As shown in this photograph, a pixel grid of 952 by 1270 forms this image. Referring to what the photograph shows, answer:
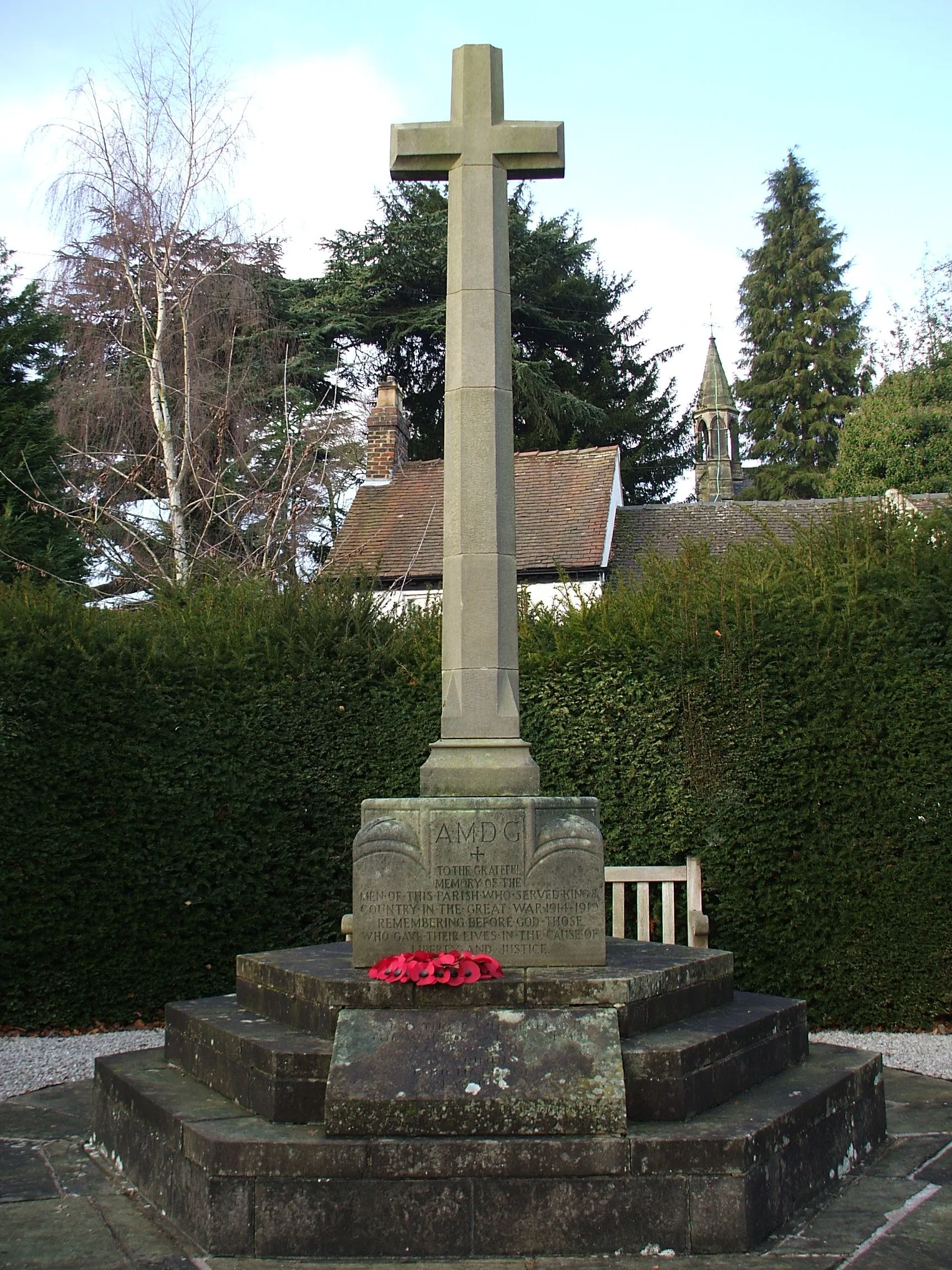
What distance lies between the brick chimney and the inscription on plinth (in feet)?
47.3

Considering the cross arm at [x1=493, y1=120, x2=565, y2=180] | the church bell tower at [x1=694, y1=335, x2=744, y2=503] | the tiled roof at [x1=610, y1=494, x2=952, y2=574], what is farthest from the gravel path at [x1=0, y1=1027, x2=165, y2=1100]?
the church bell tower at [x1=694, y1=335, x2=744, y2=503]

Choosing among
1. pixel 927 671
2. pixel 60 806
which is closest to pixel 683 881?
pixel 927 671

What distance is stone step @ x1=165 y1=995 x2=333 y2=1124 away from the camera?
4.04 meters

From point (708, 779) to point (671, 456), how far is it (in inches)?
742

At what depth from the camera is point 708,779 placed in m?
7.87

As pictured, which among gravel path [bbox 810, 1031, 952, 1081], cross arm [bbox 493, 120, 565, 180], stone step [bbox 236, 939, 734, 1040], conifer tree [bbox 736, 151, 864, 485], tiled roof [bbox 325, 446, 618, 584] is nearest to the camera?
stone step [bbox 236, 939, 734, 1040]

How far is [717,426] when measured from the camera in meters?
42.5

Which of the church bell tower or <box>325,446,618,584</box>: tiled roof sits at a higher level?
the church bell tower

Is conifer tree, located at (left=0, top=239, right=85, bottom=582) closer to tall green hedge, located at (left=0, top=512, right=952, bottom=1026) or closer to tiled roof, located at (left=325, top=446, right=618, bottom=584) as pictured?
tiled roof, located at (left=325, top=446, right=618, bottom=584)

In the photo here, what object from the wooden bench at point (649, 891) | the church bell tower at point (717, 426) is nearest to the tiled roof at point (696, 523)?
the wooden bench at point (649, 891)

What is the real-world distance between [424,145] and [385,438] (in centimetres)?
1358

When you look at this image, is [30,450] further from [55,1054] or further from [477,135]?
[477,135]

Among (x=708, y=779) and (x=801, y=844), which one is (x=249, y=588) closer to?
(x=708, y=779)

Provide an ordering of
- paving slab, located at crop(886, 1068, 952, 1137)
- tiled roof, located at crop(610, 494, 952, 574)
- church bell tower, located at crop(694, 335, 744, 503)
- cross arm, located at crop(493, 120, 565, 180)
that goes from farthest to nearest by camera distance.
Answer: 1. church bell tower, located at crop(694, 335, 744, 503)
2. tiled roof, located at crop(610, 494, 952, 574)
3. cross arm, located at crop(493, 120, 565, 180)
4. paving slab, located at crop(886, 1068, 952, 1137)
